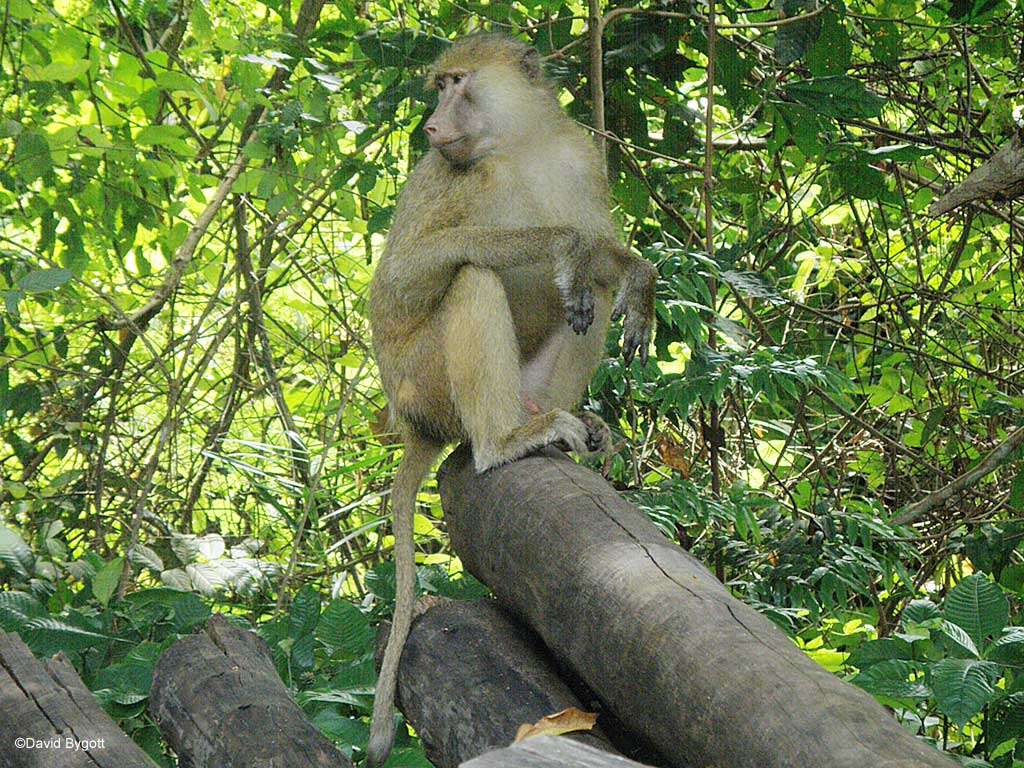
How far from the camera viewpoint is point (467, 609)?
11.5ft

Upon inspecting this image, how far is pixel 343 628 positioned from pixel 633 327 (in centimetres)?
147

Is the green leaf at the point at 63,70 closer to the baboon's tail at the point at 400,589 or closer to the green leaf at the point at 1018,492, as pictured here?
the baboon's tail at the point at 400,589

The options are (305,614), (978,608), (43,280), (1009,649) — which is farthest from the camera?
(43,280)

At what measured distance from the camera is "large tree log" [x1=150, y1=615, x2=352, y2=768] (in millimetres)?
2881

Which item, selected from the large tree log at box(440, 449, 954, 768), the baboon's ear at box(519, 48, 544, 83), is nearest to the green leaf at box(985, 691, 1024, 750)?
the large tree log at box(440, 449, 954, 768)

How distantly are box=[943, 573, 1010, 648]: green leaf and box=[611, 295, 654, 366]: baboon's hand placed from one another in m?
1.36

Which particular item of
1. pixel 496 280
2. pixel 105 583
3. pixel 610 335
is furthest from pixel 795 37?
pixel 105 583

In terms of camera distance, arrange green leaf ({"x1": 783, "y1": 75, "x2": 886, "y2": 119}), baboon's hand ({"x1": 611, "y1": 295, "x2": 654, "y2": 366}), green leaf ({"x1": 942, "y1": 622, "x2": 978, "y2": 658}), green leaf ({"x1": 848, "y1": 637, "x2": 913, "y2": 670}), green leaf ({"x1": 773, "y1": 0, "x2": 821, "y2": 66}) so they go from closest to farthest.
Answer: green leaf ({"x1": 942, "y1": 622, "x2": 978, "y2": 658}) < green leaf ({"x1": 848, "y1": 637, "x2": 913, "y2": 670}) < baboon's hand ({"x1": 611, "y1": 295, "x2": 654, "y2": 366}) < green leaf ({"x1": 783, "y1": 75, "x2": 886, "y2": 119}) < green leaf ({"x1": 773, "y1": 0, "x2": 821, "y2": 66})

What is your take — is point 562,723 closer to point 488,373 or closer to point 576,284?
point 488,373

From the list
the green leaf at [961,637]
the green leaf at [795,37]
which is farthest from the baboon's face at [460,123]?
the green leaf at [961,637]

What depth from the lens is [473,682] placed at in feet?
10.2

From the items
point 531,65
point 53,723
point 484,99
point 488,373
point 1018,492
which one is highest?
point 531,65

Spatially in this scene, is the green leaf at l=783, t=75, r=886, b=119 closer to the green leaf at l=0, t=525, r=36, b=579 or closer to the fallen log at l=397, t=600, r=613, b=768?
the fallen log at l=397, t=600, r=613, b=768

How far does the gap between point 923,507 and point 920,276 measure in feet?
4.52
